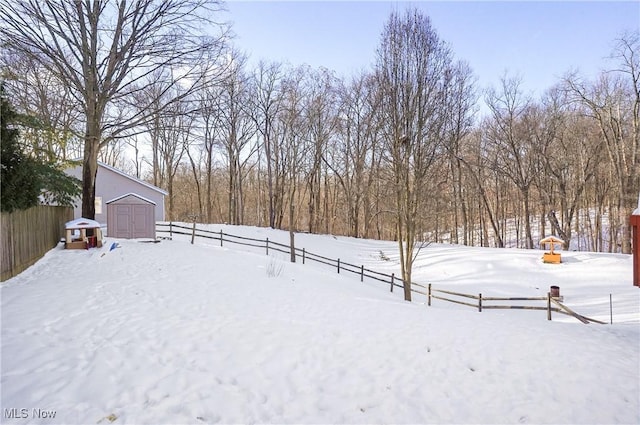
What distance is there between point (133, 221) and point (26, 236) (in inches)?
260

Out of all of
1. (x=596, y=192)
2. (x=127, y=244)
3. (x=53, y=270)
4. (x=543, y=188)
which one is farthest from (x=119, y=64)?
(x=596, y=192)

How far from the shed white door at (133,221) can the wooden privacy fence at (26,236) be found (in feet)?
9.20

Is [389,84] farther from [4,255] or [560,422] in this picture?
[4,255]

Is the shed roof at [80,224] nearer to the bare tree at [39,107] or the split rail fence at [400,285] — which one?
the bare tree at [39,107]

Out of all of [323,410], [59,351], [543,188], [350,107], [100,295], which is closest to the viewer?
[323,410]

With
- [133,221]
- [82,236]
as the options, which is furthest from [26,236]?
[133,221]

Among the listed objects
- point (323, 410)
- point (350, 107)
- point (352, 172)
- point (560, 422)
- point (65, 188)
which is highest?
point (350, 107)

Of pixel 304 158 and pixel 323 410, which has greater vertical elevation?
pixel 304 158

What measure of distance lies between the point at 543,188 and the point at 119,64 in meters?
28.3

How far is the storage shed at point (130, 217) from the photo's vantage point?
15.0 m

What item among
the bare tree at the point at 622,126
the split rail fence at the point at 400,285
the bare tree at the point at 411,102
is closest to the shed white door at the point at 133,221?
the split rail fence at the point at 400,285

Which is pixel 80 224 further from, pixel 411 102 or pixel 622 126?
pixel 622 126

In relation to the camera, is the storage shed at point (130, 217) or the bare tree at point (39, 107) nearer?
the bare tree at point (39, 107)

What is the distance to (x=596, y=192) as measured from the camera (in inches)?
1007
